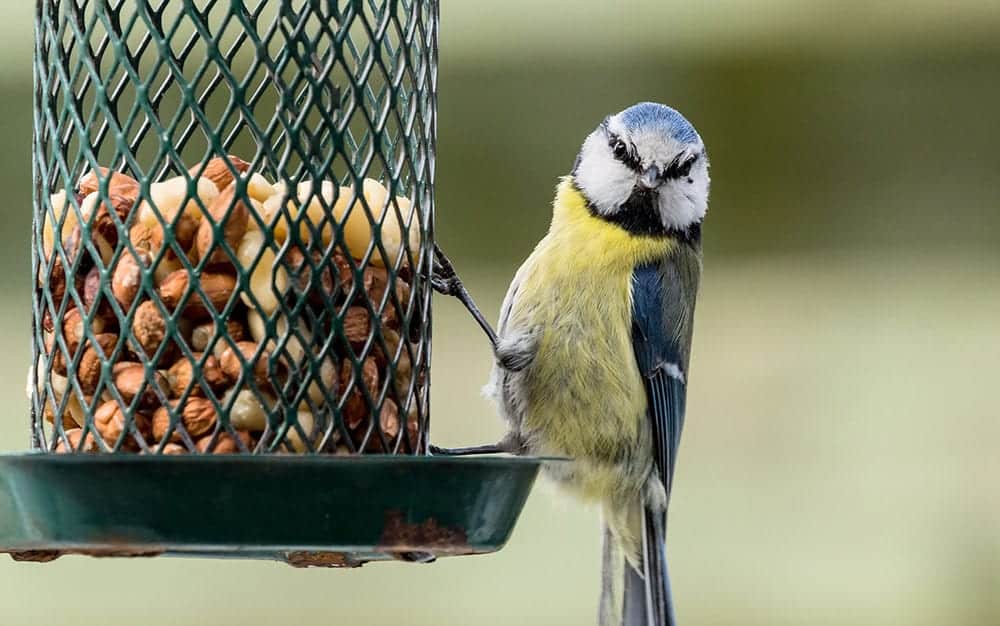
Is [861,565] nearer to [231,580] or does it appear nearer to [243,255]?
[231,580]

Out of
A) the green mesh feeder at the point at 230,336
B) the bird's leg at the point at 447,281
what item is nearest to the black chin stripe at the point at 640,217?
the bird's leg at the point at 447,281

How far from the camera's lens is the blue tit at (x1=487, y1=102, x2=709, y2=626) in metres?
2.50

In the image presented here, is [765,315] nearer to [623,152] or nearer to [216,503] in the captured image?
[623,152]

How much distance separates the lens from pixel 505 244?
352cm

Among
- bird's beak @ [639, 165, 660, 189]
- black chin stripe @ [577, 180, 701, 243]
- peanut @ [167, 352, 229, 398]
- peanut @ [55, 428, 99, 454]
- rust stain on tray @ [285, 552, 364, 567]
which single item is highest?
bird's beak @ [639, 165, 660, 189]

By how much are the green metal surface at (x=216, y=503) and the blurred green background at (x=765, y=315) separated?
1.84 meters

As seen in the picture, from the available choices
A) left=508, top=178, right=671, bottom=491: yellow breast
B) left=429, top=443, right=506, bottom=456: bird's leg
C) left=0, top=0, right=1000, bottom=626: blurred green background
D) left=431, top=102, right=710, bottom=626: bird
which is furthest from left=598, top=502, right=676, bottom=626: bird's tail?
left=0, top=0, right=1000, bottom=626: blurred green background

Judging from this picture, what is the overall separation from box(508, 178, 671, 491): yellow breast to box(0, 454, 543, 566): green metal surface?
0.90 metres

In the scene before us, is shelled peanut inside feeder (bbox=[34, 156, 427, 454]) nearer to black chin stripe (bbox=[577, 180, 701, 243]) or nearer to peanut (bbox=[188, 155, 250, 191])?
peanut (bbox=[188, 155, 250, 191])

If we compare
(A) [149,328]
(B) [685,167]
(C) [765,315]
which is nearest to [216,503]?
(A) [149,328]

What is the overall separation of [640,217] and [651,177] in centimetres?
15

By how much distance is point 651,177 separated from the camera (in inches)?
96.1

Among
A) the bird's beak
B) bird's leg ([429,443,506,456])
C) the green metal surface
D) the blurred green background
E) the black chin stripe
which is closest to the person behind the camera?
the green metal surface

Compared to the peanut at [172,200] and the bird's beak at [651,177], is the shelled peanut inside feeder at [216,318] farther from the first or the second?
the bird's beak at [651,177]
